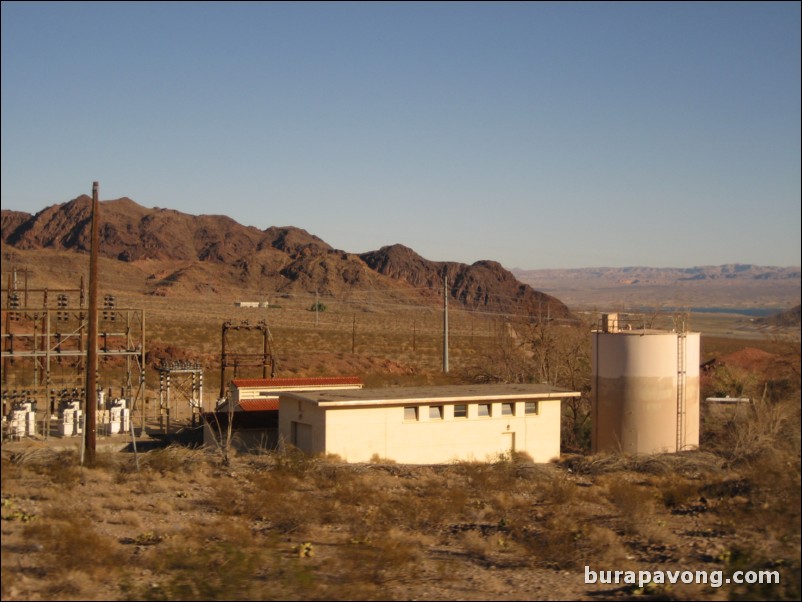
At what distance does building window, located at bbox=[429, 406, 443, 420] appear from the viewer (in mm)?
28125

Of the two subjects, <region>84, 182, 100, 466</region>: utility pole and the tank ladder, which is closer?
<region>84, 182, 100, 466</region>: utility pole

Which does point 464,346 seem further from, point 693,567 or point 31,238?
point 31,238

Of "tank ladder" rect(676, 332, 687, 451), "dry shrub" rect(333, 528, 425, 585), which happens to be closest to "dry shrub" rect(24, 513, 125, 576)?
"dry shrub" rect(333, 528, 425, 585)

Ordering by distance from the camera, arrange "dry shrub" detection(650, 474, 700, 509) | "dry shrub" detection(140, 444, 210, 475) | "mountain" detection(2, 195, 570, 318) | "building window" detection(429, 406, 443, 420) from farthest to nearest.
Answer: "mountain" detection(2, 195, 570, 318) → "building window" detection(429, 406, 443, 420) → "dry shrub" detection(140, 444, 210, 475) → "dry shrub" detection(650, 474, 700, 509)

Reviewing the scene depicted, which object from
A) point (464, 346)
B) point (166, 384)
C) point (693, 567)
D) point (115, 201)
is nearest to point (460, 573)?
point (693, 567)

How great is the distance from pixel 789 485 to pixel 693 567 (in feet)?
8.24

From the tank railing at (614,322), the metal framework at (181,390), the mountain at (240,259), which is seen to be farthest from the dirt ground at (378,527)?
the mountain at (240,259)

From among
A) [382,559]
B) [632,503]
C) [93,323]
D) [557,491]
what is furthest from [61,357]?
[382,559]

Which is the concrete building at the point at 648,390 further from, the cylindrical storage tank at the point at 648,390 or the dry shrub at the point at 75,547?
the dry shrub at the point at 75,547

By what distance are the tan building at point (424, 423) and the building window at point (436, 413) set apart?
0.11ft

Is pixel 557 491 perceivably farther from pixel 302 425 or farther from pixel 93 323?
pixel 93 323

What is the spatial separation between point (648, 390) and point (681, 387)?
1.26m

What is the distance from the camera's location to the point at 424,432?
27891 millimetres

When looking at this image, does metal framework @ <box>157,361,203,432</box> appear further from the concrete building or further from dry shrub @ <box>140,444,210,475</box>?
the concrete building
